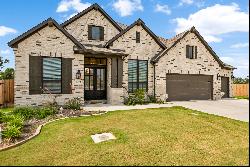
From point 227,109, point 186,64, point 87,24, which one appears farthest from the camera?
point 186,64

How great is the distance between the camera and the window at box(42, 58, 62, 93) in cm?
1566

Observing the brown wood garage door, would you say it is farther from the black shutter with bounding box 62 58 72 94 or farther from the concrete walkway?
the black shutter with bounding box 62 58 72 94

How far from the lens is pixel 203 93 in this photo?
73.3 feet

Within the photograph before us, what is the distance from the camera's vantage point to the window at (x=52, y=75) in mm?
15664

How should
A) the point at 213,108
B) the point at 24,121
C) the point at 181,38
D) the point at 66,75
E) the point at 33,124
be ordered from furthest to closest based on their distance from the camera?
the point at 181,38 < the point at 66,75 < the point at 213,108 < the point at 24,121 < the point at 33,124

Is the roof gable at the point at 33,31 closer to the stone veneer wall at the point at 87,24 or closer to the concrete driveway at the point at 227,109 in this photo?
the stone veneer wall at the point at 87,24

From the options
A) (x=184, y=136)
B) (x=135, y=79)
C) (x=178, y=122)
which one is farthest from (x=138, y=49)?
(x=184, y=136)

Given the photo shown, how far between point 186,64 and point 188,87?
2.07 meters

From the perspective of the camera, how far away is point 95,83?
61.7 ft

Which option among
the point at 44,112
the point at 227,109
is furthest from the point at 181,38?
the point at 44,112

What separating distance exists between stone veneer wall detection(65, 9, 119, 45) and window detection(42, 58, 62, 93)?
137 inches

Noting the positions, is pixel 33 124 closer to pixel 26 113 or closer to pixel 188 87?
pixel 26 113

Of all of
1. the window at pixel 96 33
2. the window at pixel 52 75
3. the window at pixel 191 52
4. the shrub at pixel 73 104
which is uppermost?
the window at pixel 96 33

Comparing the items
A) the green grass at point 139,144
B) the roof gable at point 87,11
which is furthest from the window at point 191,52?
the green grass at point 139,144
